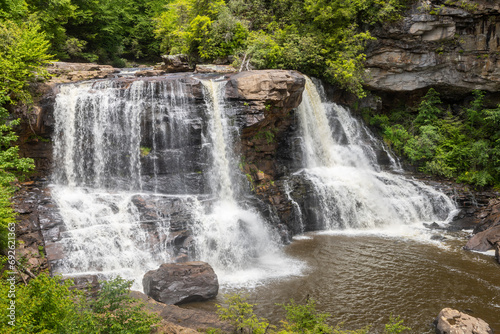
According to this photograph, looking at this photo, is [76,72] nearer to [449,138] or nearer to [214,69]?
[214,69]

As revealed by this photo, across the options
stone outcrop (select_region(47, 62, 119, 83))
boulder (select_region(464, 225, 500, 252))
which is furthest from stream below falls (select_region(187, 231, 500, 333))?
stone outcrop (select_region(47, 62, 119, 83))

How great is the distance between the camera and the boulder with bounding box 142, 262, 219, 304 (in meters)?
8.91

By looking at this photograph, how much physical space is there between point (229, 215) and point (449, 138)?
13817 mm

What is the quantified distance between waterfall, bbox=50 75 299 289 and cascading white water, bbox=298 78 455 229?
4.10 metres

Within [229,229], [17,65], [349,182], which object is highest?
[17,65]

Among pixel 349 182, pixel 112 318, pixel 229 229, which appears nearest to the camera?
pixel 112 318

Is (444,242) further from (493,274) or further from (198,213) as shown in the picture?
(198,213)

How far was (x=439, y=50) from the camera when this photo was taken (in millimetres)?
18531

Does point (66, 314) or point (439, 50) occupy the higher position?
point (439, 50)

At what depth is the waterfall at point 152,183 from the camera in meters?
10.8

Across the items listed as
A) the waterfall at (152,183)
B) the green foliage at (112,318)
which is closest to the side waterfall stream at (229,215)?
the waterfall at (152,183)

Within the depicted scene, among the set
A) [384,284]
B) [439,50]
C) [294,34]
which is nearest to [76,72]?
[294,34]

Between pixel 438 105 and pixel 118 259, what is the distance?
66.0ft

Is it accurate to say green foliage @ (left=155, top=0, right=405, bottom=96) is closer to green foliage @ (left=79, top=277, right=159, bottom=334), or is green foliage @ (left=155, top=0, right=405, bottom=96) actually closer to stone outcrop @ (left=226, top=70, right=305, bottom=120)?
stone outcrop @ (left=226, top=70, right=305, bottom=120)
